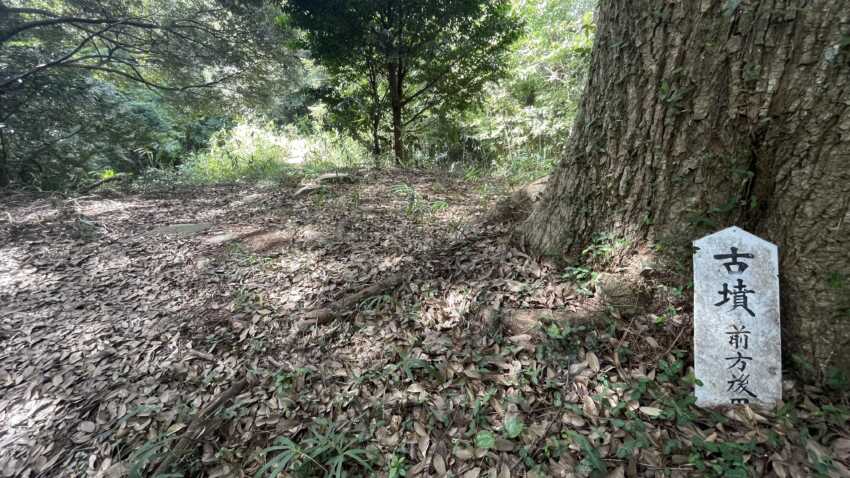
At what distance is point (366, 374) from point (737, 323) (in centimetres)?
170

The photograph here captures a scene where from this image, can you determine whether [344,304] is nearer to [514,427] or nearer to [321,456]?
[321,456]

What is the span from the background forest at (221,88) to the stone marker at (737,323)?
3236mm

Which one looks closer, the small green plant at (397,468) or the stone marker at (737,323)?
the small green plant at (397,468)

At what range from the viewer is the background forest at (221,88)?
18.3ft

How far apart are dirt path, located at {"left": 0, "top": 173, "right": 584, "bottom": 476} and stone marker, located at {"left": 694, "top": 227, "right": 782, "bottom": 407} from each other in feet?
2.34

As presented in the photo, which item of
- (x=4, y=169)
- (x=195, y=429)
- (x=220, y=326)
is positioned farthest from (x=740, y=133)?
(x=4, y=169)

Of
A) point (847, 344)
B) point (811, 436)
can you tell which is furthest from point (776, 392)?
point (847, 344)

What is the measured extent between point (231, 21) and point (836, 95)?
7.29 metres

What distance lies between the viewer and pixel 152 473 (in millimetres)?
1489

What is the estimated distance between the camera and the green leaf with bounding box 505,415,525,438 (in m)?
1.44

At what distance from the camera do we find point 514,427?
146 cm

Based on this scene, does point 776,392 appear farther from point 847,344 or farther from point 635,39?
point 635,39

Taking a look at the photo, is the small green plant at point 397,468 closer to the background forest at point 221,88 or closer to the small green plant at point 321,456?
the small green plant at point 321,456

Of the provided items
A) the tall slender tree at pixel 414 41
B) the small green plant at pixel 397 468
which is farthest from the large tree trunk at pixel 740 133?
the tall slender tree at pixel 414 41
